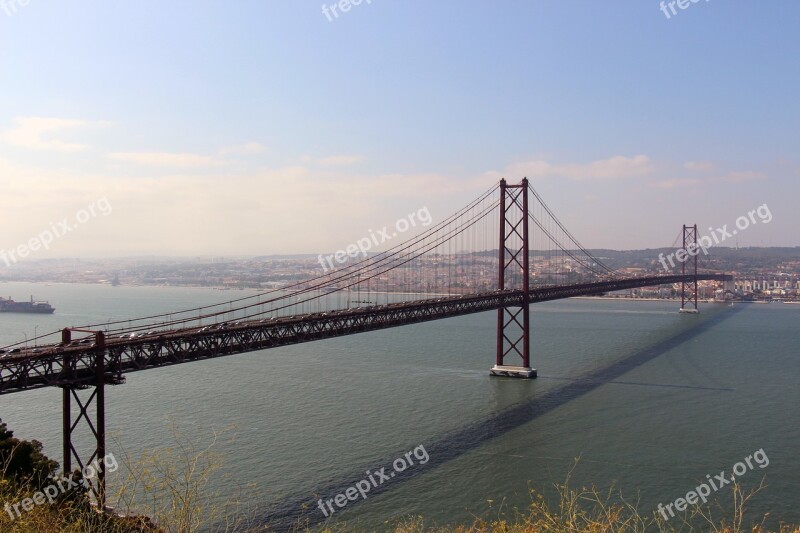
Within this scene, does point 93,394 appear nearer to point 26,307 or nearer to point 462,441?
point 462,441

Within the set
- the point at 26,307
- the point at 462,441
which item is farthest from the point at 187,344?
the point at 26,307

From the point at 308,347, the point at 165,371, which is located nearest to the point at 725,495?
the point at 165,371

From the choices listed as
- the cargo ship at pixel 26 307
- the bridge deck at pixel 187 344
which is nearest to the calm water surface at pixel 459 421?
the bridge deck at pixel 187 344

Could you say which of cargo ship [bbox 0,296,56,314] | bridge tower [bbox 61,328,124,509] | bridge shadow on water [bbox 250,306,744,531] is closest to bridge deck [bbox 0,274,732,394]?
bridge tower [bbox 61,328,124,509]

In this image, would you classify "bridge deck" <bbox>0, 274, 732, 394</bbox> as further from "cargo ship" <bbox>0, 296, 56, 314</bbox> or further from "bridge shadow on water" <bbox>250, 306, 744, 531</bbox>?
"cargo ship" <bbox>0, 296, 56, 314</bbox>

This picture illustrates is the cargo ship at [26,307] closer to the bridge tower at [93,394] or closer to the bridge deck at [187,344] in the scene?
the bridge deck at [187,344]

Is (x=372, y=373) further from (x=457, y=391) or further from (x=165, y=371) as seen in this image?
(x=165, y=371)
